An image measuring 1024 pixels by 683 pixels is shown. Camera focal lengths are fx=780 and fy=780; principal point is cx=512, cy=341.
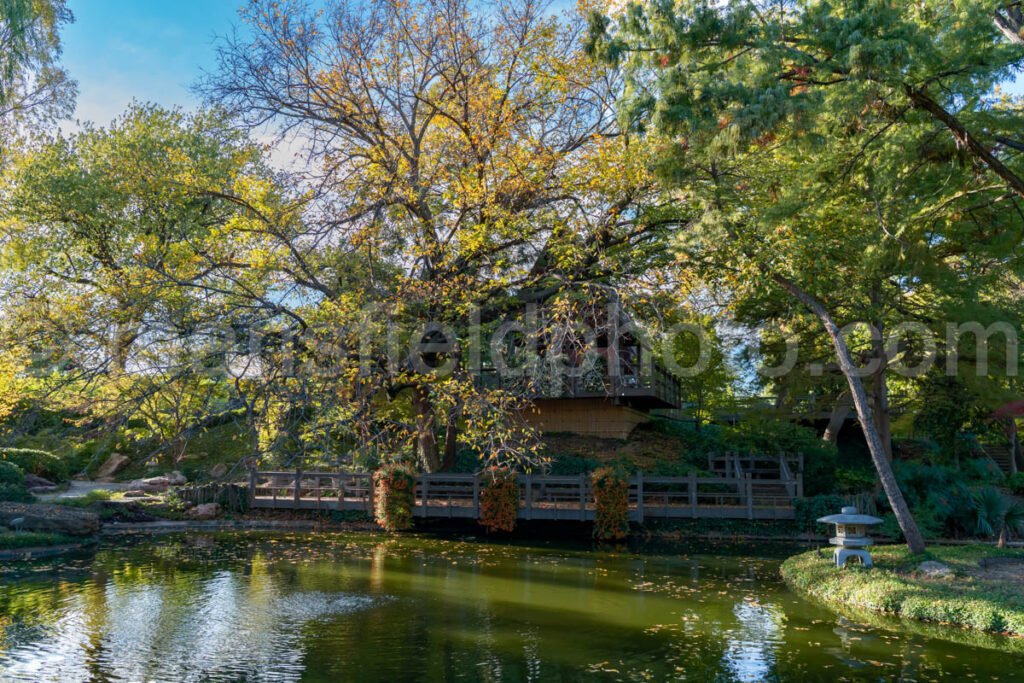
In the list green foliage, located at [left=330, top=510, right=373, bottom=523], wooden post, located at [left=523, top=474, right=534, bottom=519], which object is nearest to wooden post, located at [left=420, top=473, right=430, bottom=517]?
green foliage, located at [left=330, top=510, right=373, bottom=523]

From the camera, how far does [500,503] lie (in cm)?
2225

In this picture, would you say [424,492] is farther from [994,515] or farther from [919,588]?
[994,515]

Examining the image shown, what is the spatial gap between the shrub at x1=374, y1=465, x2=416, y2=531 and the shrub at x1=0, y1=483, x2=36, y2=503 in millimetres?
9920

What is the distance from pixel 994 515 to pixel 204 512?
74.4 feet

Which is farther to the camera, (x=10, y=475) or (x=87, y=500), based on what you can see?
(x=87, y=500)

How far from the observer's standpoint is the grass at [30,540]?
18.6 meters

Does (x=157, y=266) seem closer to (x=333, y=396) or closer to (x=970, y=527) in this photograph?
(x=333, y=396)

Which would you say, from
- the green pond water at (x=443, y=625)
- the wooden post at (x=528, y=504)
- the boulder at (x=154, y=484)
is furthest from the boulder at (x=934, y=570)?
the boulder at (x=154, y=484)

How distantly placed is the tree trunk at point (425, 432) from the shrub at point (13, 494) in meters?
11.2

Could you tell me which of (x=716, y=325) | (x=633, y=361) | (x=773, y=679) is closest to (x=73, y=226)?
(x=633, y=361)

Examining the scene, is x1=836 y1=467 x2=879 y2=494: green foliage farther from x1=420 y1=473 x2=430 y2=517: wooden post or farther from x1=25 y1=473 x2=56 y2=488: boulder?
x1=25 y1=473 x2=56 y2=488: boulder

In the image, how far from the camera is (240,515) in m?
25.2

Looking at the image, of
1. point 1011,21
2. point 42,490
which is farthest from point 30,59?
point 1011,21

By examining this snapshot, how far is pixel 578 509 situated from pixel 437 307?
7.35 meters
